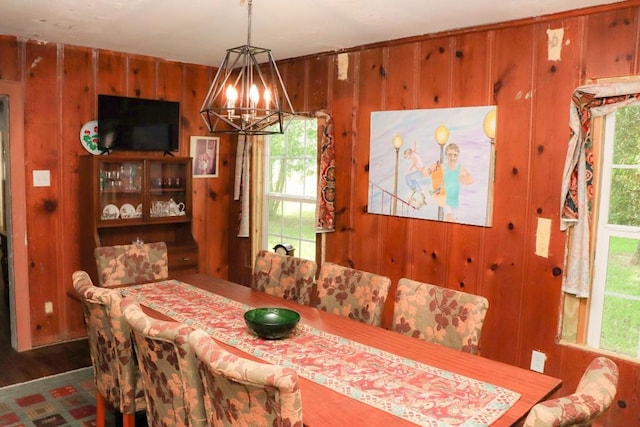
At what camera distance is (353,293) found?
9.27 feet

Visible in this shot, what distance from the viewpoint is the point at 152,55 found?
4602 millimetres

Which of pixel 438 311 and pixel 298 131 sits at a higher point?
pixel 298 131

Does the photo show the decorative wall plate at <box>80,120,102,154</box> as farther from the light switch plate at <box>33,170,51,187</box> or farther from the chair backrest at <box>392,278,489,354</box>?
the chair backrest at <box>392,278,489,354</box>

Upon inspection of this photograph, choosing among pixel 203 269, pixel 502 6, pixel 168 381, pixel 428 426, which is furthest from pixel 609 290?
pixel 203 269

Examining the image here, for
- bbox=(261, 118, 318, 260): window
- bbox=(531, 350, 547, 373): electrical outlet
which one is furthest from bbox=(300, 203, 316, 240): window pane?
bbox=(531, 350, 547, 373): electrical outlet

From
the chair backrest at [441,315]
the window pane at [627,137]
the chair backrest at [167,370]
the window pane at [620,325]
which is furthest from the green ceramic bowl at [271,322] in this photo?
the window pane at [627,137]

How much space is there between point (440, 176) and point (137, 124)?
2.69 metres

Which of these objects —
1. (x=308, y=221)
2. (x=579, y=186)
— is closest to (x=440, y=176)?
(x=579, y=186)

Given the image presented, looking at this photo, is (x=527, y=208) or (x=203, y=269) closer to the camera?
(x=527, y=208)

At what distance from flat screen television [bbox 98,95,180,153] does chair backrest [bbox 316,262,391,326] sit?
2.42 metres

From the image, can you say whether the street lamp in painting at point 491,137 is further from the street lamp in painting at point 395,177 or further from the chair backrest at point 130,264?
the chair backrest at point 130,264

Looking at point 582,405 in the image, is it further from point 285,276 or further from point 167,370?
point 285,276

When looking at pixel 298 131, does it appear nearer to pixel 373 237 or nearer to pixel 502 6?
pixel 373 237

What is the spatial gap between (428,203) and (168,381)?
2.25 m
